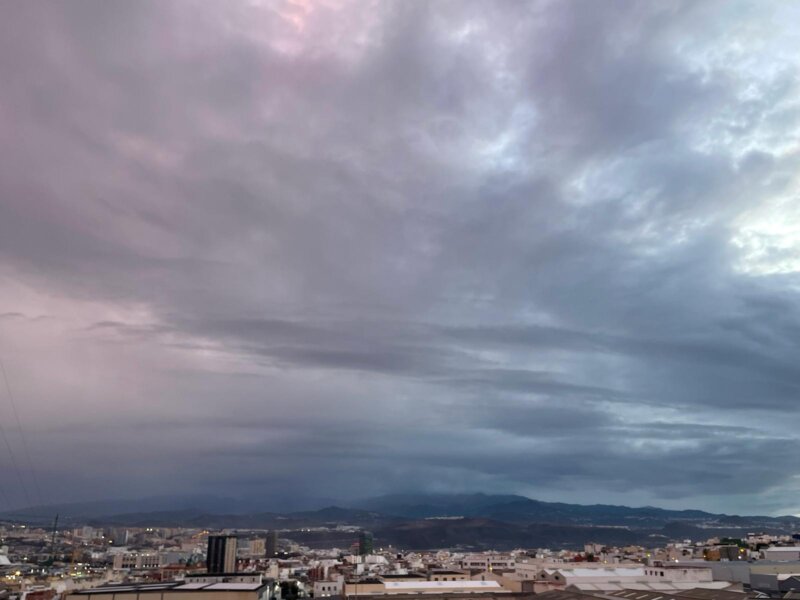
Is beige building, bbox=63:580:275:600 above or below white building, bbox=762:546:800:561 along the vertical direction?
above

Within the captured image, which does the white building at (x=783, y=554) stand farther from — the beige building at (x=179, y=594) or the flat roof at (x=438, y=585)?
the beige building at (x=179, y=594)

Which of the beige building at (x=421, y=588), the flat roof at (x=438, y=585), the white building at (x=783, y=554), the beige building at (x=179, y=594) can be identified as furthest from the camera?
the white building at (x=783, y=554)

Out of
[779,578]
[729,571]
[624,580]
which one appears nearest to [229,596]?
[624,580]

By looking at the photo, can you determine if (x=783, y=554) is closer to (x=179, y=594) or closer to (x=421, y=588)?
(x=421, y=588)

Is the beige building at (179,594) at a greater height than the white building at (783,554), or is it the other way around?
the beige building at (179,594)

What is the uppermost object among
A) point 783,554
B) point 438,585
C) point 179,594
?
point 179,594

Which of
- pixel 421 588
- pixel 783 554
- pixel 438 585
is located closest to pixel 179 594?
pixel 421 588

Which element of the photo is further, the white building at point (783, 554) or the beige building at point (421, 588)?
the white building at point (783, 554)

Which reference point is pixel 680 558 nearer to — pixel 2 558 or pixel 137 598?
pixel 137 598

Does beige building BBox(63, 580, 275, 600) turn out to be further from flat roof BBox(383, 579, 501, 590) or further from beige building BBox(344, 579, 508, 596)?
flat roof BBox(383, 579, 501, 590)

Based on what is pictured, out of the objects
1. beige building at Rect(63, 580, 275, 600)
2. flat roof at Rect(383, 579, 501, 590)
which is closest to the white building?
flat roof at Rect(383, 579, 501, 590)

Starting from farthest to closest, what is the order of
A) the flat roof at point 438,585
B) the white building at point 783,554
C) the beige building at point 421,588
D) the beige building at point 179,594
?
the white building at point 783,554 → the flat roof at point 438,585 → the beige building at point 421,588 → the beige building at point 179,594

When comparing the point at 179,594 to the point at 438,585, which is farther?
the point at 438,585

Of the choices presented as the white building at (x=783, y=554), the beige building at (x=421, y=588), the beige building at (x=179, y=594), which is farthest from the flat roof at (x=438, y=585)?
the white building at (x=783, y=554)
